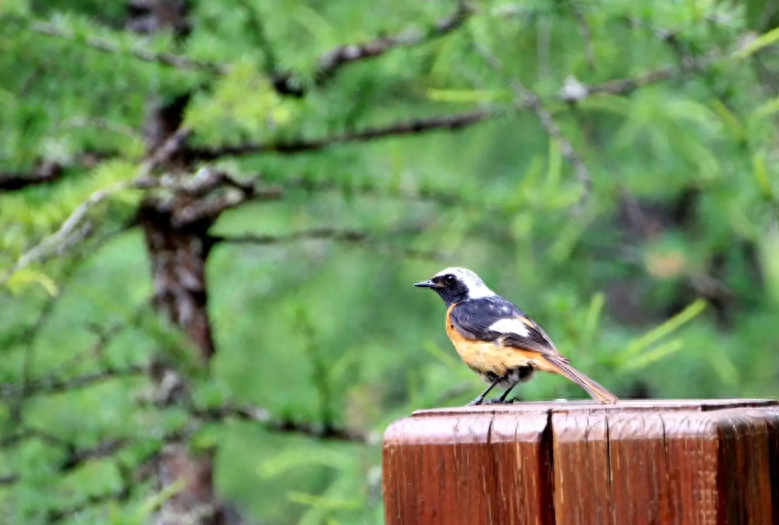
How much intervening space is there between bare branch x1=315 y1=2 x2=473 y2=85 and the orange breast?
5.10 feet

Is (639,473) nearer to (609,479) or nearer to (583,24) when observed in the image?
(609,479)

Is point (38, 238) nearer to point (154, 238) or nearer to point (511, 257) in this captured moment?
point (154, 238)

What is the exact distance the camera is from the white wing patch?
3.48 m

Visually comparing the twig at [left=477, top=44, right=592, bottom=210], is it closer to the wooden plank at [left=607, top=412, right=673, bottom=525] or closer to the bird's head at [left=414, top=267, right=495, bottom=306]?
the bird's head at [left=414, top=267, right=495, bottom=306]

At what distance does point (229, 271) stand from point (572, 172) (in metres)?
3.31

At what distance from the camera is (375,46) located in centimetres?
461

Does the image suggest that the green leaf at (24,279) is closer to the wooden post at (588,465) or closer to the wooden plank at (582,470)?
the wooden post at (588,465)

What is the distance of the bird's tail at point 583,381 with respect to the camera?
2473mm

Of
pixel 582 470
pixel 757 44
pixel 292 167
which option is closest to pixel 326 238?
pixel 292 167

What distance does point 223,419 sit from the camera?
15.0 feet

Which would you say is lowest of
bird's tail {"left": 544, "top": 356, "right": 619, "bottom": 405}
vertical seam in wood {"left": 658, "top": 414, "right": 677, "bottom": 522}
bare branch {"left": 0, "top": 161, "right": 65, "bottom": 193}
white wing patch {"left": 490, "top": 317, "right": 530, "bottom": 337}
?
vertical seam in wood {"left": 658, "top": 414, "right": 677, "bottom": 522}

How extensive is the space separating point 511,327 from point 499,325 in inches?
2.0

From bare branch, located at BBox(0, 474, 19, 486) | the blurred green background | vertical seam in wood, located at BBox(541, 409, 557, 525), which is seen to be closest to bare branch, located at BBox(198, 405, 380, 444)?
the blurred green background

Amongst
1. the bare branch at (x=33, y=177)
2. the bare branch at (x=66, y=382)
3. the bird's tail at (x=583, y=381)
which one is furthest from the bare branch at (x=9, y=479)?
the bird's tail at (x=583, y=381)
